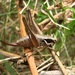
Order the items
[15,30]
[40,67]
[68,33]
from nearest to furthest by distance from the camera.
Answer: [40,67], [68,33], [15,30]

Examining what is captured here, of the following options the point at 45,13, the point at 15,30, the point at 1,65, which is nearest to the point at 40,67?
the point at 1,65

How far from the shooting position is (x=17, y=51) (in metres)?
1.55

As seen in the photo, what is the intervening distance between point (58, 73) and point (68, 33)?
0.41 meters

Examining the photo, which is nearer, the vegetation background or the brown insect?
the brown insect

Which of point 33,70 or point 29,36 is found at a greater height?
point 29,36

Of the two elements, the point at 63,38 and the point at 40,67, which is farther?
the point at 63,38

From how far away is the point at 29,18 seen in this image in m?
1.14

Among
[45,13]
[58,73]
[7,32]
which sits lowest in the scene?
[58,73]

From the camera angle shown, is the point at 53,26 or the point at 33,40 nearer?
the point at 33,40

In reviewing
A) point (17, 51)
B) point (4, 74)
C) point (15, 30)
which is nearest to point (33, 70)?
point (4, 74)

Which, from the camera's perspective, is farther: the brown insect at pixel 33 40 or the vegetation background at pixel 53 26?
the vegetation background at pixel 53 26

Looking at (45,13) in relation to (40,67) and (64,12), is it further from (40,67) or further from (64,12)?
(40,67)

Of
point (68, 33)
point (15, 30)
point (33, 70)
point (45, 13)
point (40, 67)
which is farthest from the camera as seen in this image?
point (15, 30)

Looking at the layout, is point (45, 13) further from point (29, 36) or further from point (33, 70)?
point (33, 70)
